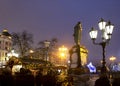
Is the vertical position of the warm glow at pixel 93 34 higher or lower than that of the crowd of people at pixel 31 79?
higher

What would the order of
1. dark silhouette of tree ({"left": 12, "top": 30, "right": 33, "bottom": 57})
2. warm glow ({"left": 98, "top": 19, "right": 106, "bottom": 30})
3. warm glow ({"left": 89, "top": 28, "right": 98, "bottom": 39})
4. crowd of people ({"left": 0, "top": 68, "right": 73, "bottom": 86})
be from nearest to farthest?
crowd of people ({"left": 0, "top": 68, "right": 73, "bottom": 86}) → warm glow ({"left": 98, "top": 19, "right": 106, "bottom": 30}) → warm glow ({"left": 89, "top": 28, "right": 98, "bottom": 39}) → dark silhouette of tree ({"left": 12, "top": 30, "right": 33, "bottom": 57})

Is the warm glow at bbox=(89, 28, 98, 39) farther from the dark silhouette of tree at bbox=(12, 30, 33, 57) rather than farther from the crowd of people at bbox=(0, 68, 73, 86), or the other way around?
the dark silhouette of tree at bbox=(12, 30, 33, 57)

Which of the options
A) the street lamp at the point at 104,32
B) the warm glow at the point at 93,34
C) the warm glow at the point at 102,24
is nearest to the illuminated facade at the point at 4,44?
the warm glow at the point at 93,34

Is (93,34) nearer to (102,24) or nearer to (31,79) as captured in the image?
(102,24)

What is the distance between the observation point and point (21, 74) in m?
18.6

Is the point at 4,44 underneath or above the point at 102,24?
above

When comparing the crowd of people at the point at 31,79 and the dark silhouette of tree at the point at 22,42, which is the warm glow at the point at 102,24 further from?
the dark silhouette of tree at the point at 22,42

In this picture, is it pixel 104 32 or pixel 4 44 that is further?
pixel 4 44

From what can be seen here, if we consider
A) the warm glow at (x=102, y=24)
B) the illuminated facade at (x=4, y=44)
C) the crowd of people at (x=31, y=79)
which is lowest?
the crowd of people at (x=31, y=79)

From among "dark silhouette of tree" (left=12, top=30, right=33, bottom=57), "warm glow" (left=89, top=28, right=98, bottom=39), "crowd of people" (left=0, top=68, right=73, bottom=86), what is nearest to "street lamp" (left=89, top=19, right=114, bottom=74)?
"warm glow" (left=89, top=28, right=98, bottom=39)

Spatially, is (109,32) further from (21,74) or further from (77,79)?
(21,74)

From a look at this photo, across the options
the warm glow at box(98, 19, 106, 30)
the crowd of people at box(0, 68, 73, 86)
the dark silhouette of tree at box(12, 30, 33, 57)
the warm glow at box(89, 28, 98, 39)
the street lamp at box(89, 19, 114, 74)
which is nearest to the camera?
the crowd of people at box(0, 68, 73, 86)

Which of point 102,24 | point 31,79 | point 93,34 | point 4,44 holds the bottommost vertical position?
point 31,79

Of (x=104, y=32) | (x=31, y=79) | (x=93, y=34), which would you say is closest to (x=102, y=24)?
(x=104, y=32)
